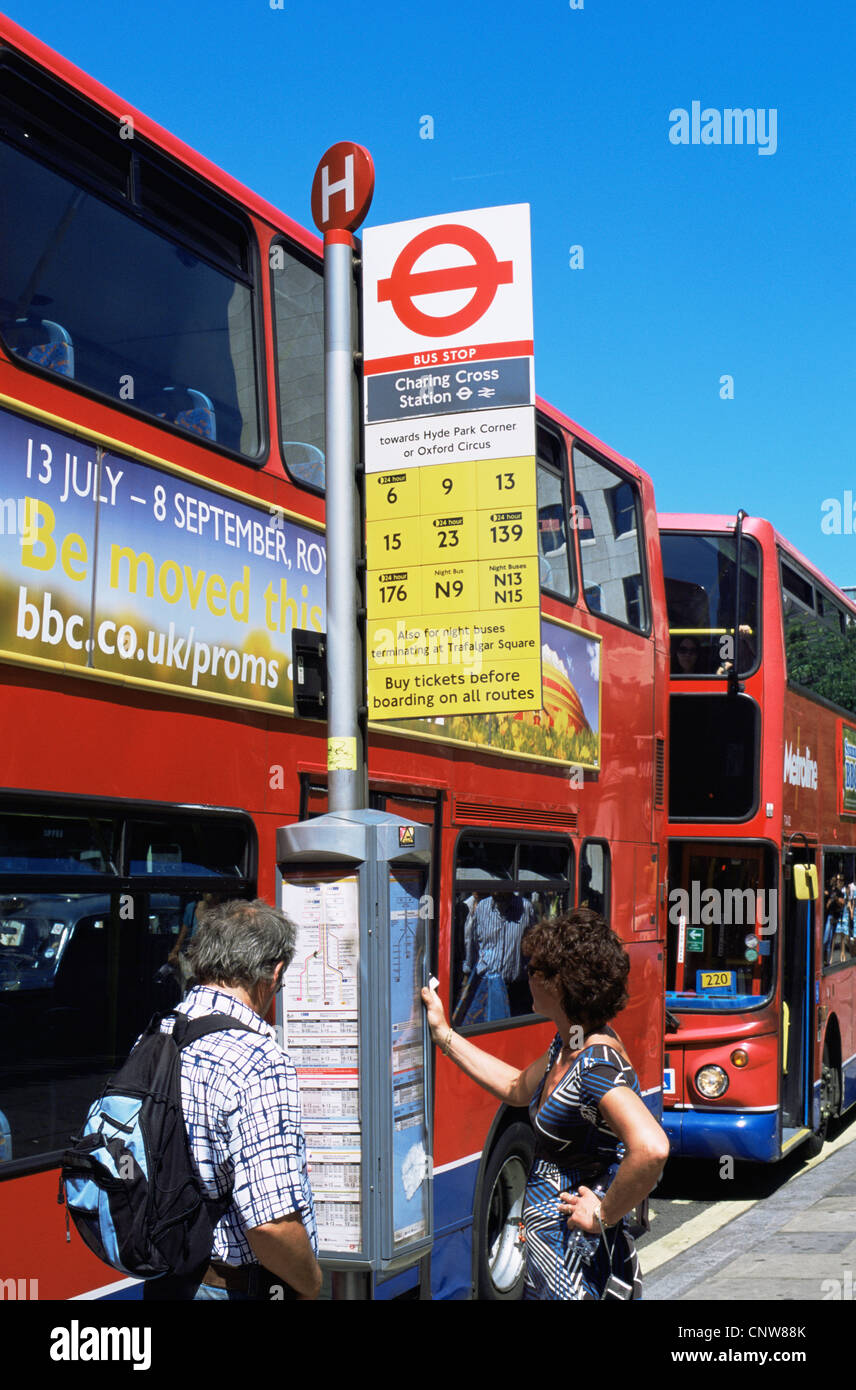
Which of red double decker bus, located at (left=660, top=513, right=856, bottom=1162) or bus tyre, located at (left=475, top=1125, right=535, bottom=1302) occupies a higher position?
red double decker bus, located at (left=660, top=513, right=856, bottom=1162)

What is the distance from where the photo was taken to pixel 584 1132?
142 inches

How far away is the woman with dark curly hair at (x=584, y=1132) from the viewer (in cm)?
351

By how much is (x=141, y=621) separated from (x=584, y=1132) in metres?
2.20

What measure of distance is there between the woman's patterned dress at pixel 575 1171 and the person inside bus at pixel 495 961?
3.55 metres

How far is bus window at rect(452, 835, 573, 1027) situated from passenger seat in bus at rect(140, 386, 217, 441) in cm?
264

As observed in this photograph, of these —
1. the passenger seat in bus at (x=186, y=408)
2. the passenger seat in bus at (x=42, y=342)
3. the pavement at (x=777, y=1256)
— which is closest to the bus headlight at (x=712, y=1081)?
the pavement at (x=777, y=1256)

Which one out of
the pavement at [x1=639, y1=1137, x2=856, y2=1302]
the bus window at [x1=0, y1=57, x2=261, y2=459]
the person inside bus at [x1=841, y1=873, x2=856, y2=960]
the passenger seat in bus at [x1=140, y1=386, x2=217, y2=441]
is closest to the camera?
the bus window at [x1=0, y1=57, x2=261, y2=459]

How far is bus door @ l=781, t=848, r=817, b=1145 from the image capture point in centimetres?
1208

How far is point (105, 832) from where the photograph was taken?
4656mm

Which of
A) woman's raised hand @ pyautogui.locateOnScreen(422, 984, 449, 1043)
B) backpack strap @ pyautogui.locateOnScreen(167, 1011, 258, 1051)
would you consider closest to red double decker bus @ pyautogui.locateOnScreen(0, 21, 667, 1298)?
woman's raised hand @ pyautogui.locateOnScreen(422, 984, 449, 1043)

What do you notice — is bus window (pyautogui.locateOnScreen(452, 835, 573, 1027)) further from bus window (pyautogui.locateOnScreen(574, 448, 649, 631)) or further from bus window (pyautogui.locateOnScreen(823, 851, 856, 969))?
bus window (pyautogui.locateOnScreen(823, 851, 856, 969))

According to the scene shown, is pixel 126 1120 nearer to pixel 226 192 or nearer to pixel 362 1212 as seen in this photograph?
pixel 362 1212

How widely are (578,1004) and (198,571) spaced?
221 centimetres
